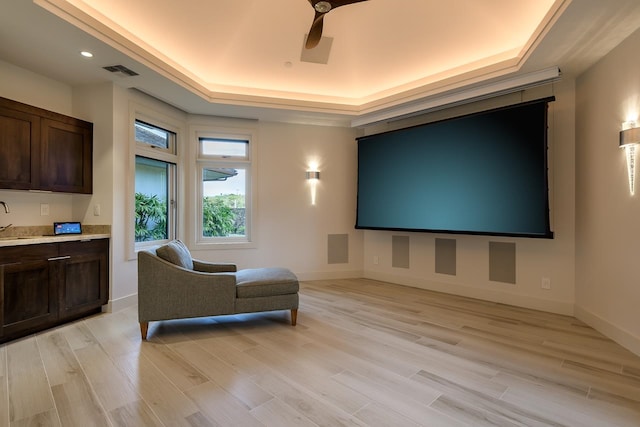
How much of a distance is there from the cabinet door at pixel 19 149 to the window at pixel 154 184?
1067mm

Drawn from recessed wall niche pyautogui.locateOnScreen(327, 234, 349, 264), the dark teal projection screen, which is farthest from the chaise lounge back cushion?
the dark teal projection screen

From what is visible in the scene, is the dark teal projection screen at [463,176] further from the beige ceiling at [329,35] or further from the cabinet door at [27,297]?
the cabinet door at [27,297]

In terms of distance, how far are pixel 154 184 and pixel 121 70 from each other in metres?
1.68

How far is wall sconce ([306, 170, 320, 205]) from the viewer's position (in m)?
5.62

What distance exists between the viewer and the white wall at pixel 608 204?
2.86 meters

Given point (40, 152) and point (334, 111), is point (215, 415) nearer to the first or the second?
point (40, 152)

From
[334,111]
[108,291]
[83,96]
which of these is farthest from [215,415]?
[334,111]

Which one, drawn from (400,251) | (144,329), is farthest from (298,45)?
(144,329)

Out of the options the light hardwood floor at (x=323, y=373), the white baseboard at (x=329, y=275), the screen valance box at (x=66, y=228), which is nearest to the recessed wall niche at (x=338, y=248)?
the white baseboard at (x=329, y=275)

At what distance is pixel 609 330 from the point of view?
Result: 3131 mm

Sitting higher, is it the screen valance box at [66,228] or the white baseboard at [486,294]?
the screen valance box at [66,228]

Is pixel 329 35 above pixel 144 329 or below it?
above

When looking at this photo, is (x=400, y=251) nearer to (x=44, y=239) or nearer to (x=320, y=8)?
(x=320, y=8)

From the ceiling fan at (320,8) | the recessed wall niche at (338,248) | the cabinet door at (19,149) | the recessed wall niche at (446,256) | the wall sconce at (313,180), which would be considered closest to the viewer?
the ceiling fan at (320,8)
